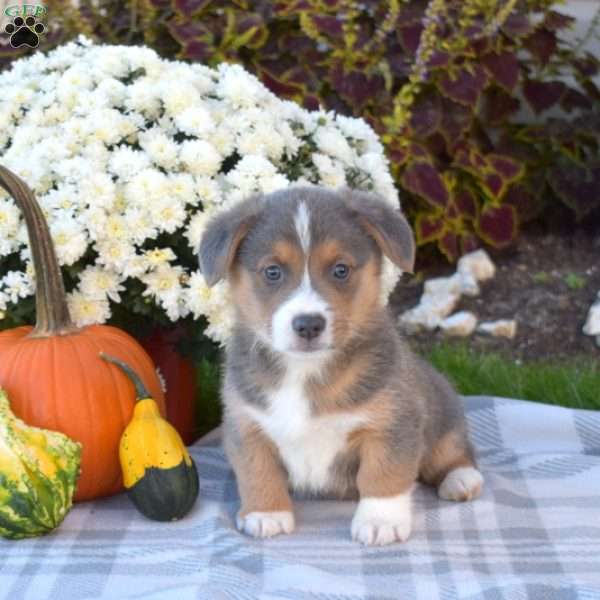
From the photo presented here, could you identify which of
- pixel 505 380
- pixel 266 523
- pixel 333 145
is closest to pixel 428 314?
pixel 505 380

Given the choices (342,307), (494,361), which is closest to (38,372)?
(342,307)

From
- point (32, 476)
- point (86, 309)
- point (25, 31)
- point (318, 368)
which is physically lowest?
point (32, 476)

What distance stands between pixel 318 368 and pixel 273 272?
0.42 metres

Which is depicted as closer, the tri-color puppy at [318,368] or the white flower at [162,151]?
the tri-color puppy at [318,368]

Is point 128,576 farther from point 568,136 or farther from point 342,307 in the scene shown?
point 568,136

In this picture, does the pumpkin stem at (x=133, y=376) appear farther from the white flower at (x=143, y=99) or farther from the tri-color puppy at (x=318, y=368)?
Answer: the white flower at (x=143, y=99)

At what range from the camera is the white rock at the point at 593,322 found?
21.2 feet

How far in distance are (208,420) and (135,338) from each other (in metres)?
0.75

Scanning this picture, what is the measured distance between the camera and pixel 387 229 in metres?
3.84

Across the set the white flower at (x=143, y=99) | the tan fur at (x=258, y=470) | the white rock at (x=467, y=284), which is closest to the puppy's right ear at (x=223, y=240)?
the tan fur at (x=258, y=470)

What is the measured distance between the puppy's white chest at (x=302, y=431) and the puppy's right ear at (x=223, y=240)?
499 mm

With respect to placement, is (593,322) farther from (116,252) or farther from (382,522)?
(116,252)

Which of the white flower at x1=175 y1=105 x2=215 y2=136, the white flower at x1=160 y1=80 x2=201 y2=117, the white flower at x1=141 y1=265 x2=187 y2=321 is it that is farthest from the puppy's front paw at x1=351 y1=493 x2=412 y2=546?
the white flower at x1=160 y1=80 x2=201 y2=117

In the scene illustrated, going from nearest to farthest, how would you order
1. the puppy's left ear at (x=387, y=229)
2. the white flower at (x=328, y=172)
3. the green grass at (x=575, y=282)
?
the puppy's left ear at (x=387, y=229)
the white flower at (x=328, y=172)
the green grass at (x=575, y=282)
